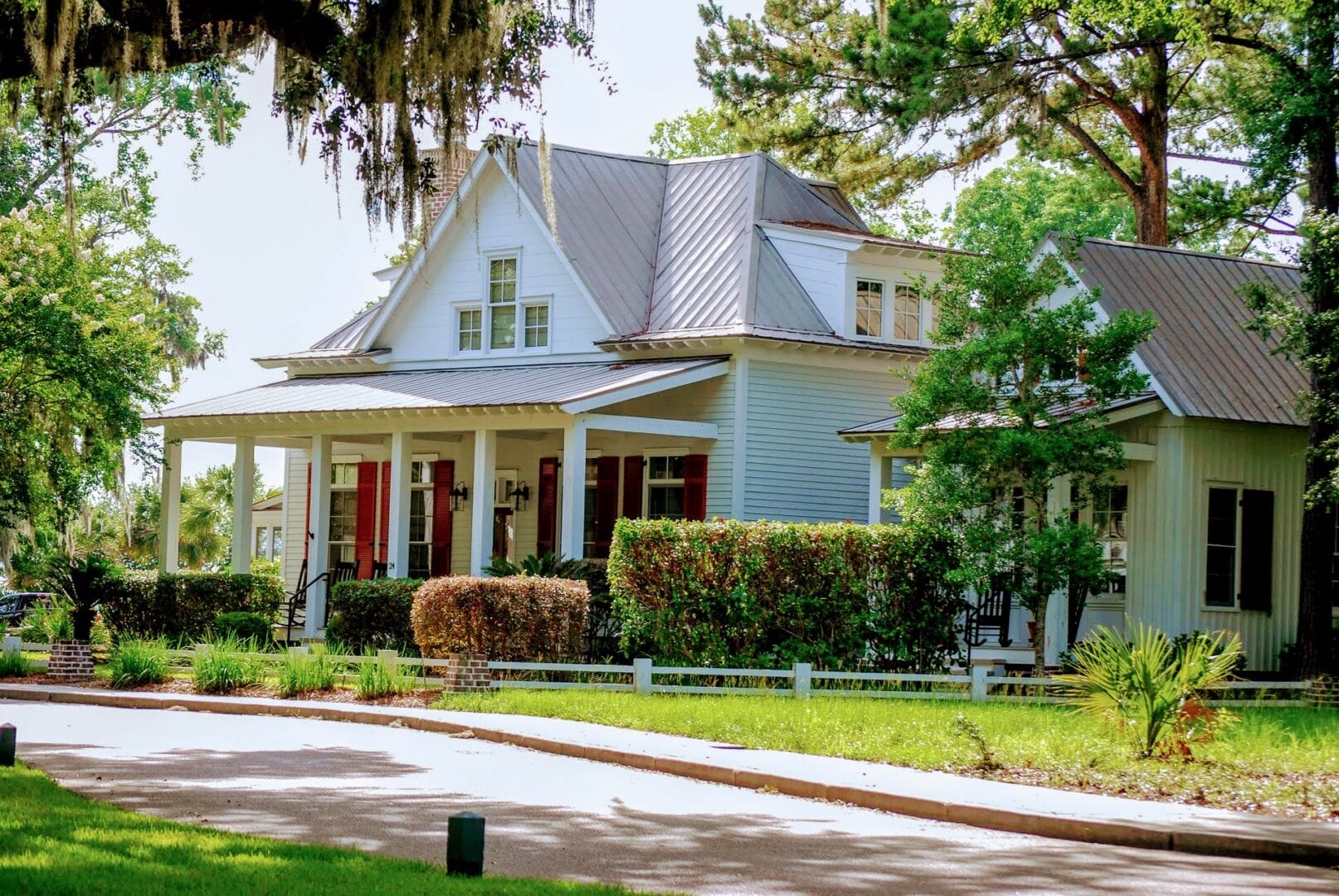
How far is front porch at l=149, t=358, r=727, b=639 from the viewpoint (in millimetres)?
24344

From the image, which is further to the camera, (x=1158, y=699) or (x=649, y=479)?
(x=649, y=479)

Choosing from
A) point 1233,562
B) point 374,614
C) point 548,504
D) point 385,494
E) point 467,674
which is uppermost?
point 385,494

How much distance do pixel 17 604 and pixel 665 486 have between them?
17.8 metres

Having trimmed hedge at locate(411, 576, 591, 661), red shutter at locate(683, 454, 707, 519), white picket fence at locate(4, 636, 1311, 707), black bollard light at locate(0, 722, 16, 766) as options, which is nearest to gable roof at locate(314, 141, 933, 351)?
red shutter at locate(683, 454, 707, 519)

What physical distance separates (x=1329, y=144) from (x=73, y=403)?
19148 millimetres

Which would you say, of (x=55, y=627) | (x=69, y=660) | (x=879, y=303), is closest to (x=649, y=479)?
(x=879, y=303)

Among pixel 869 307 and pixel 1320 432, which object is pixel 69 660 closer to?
pixel 869 307

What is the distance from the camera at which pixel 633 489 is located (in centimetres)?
2736

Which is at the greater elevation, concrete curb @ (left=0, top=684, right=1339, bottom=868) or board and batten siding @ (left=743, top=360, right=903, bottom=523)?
board and batten siding @ (left=743, top=360, right=903, bottom=523)

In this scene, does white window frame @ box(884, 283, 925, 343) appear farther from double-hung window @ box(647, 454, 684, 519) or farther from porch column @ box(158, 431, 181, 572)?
porch column @ box(158, 431, 181, 572)

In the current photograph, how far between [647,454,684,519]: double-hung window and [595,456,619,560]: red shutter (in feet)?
1.83

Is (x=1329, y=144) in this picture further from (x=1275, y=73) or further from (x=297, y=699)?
(x=297, y=699)

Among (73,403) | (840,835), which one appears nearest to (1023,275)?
(840,835)

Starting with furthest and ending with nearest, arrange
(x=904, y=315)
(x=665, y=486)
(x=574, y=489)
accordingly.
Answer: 1. (x=904, y=315)
2. (x=665, y=486)
3. (x=574, y=489)
